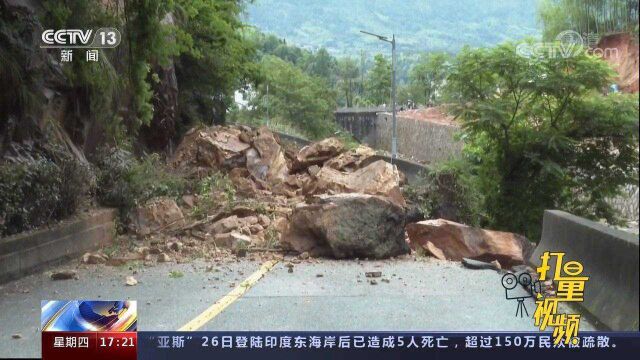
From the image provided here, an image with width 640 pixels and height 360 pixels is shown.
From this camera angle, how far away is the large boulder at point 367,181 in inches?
344

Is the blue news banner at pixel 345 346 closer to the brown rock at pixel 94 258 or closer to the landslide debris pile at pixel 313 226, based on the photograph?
the landslide debris pile at pixel 313 226

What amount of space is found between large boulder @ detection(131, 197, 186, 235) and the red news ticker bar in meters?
3.40

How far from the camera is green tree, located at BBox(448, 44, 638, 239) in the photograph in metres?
3.34

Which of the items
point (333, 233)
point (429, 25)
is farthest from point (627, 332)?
point (333, 233)

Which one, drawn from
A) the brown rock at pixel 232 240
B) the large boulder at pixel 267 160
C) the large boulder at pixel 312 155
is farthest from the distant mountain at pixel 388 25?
the large boulder at pixel 267 160

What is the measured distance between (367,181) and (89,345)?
7.72 meters

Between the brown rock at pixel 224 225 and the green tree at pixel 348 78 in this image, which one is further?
the brown rock at pixel 224 225

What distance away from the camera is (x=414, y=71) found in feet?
13.6

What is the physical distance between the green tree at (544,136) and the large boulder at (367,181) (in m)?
2.84

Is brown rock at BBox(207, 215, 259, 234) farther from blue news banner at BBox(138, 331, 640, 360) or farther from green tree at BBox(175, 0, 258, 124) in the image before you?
blue news banner at BBox(138, 331, 640, 360)

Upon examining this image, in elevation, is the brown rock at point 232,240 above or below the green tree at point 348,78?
below

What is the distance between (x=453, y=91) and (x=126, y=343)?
234 centimetres

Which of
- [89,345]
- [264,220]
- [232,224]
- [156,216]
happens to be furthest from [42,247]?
[264,220]

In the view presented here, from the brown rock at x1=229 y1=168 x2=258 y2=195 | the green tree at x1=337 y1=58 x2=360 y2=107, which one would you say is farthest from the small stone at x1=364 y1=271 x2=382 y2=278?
the brown rock at x1=229 y1=168 x2=258 y2=195
